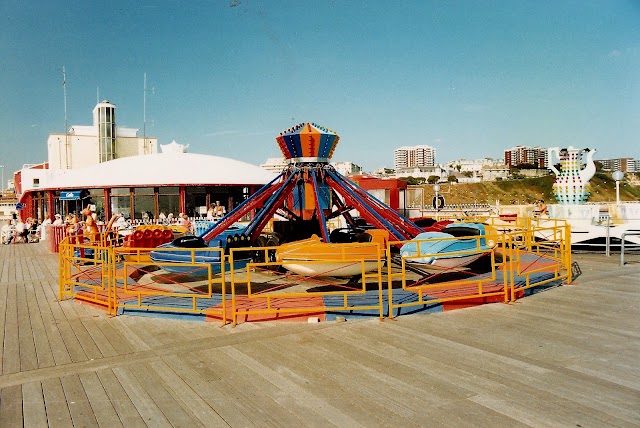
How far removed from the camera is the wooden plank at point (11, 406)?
4.68 m

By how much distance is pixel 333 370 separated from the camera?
19.3 feet

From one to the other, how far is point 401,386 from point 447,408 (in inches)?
27.3

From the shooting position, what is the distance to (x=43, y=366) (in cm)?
626

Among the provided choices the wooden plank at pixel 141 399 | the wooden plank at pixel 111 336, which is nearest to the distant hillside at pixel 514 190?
the wooden plank at pixel 111 336

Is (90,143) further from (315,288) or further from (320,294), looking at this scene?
(320,294)

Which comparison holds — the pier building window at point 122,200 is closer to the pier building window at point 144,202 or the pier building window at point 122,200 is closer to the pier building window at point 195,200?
the pier building window at point 144,202

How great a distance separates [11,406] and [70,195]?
30029 millimetres

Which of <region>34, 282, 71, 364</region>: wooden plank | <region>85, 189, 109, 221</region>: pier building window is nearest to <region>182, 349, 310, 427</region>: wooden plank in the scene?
<region>34, 282, 71, 364</region>: wooden plank

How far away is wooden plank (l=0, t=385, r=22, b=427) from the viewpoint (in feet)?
15.4

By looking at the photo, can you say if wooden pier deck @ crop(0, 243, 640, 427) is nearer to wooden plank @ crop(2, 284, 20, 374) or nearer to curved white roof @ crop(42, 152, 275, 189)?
wooden plank @ crop(2, 284, 20, 374)

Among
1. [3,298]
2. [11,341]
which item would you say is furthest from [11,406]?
[3,298]

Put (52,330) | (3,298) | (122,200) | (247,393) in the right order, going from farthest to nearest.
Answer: (122,200)
(3,298)
(52,330)
(247,393)

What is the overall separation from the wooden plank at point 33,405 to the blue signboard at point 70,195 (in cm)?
2913

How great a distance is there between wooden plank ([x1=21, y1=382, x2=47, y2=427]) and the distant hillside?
320 ft
